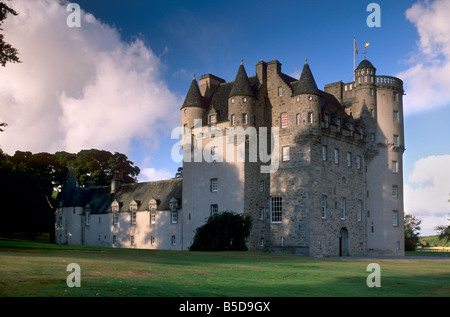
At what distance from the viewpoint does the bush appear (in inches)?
1639

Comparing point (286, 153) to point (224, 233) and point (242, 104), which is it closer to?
point (242, 104)

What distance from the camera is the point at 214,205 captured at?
46.3 m

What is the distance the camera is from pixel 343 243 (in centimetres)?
4738

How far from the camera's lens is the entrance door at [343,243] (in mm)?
47022

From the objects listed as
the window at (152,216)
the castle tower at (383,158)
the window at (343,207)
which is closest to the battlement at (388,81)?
the castle tower at (383,158)

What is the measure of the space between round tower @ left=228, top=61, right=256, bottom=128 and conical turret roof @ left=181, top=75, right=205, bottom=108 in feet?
15.4

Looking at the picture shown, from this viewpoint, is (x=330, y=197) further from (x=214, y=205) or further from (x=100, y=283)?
(x=100, y=283)

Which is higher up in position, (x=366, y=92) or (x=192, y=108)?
(x=366, y=92)

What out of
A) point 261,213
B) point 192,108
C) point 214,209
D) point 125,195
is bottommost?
point 261,213

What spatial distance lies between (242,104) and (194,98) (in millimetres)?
6597

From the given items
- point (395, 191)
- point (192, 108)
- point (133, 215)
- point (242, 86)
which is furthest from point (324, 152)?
point (133, 215)

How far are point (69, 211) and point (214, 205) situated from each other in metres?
28.0

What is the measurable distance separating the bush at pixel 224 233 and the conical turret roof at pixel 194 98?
12.1m
